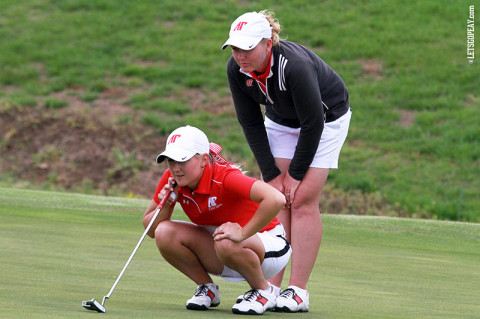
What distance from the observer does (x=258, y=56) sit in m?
4.40

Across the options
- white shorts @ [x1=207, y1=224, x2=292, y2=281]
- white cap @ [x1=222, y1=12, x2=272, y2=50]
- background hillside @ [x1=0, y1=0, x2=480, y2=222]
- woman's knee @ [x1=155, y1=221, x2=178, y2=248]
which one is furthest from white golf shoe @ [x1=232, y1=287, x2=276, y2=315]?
background hillside @ [x1=0, y1=0, x2=480, y2=222]

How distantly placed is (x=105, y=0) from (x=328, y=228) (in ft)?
60.5

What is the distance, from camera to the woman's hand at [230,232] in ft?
13.6

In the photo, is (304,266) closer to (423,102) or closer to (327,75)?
(327,75)

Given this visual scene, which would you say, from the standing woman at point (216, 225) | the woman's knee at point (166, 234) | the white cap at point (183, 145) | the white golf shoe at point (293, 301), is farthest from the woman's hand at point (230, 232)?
the white golf shoe at point (293, 301)

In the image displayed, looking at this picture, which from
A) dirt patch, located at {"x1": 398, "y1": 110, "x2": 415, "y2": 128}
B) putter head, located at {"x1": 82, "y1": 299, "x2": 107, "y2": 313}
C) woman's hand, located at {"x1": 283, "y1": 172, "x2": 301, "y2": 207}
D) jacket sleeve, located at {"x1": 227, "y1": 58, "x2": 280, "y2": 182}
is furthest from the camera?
dirt patch, located at {"x1": 398, "y1": 110, "x2": 415, "y2": 128}

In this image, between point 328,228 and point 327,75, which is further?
point 328,228

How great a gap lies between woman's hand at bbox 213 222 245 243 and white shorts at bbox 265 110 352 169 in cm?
79

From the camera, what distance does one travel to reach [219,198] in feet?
14.0

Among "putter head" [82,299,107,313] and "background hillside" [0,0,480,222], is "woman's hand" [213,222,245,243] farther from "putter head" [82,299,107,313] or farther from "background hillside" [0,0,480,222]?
"background hillside" [0,0,480,222]

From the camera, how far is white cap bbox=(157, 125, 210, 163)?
4.05 metres

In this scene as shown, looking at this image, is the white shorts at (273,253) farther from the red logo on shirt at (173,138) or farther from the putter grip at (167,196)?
the red logo on shirt at (173,138)

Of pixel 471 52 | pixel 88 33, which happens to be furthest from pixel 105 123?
pixel 471 52

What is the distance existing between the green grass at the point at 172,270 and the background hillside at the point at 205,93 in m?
→ 6.66
